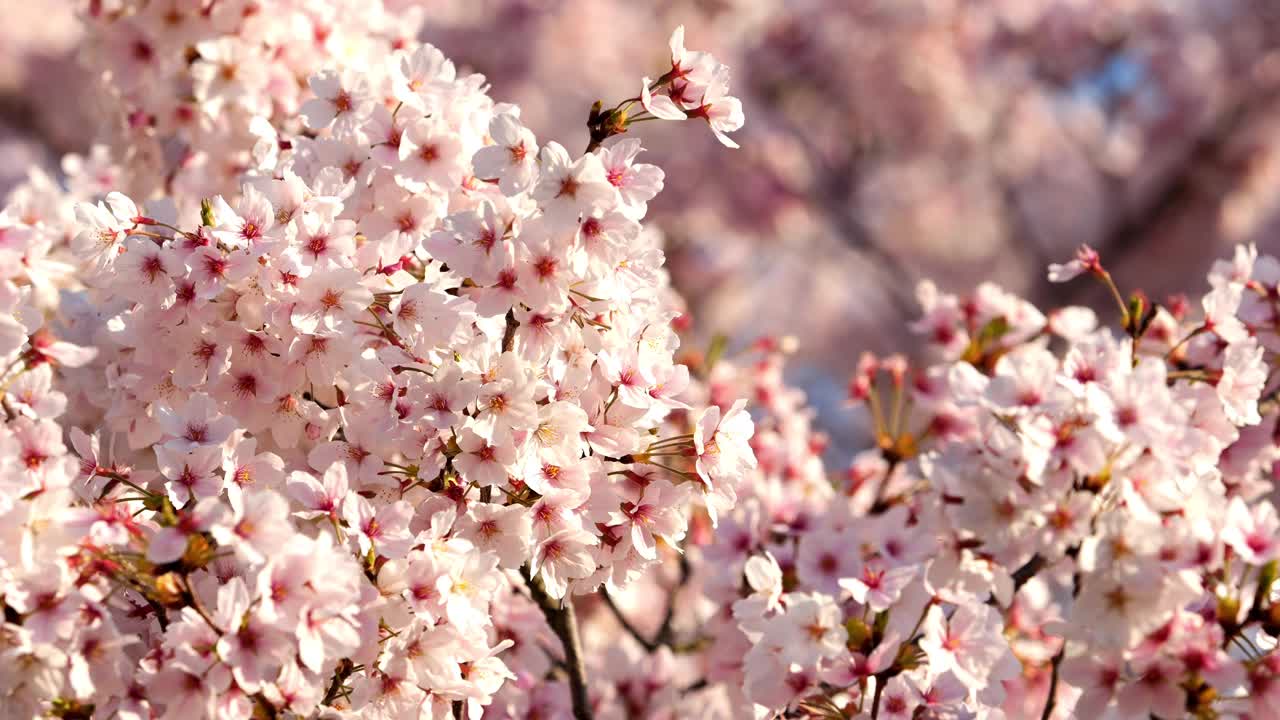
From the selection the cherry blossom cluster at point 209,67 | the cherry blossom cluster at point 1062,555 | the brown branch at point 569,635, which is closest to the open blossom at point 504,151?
the brown branch at point 569,635

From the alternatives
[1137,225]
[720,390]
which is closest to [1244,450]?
[720,390]

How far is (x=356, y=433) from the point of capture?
6.63 ft

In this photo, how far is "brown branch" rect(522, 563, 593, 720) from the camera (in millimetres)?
2357

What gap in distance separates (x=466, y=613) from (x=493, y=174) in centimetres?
72

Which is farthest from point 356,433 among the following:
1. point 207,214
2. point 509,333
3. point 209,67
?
point 209,67

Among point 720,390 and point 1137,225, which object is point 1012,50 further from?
point 720,390

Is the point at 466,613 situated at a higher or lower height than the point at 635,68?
lower

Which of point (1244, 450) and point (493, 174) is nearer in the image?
point (493, 174)

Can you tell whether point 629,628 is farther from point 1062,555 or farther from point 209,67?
point 209,67

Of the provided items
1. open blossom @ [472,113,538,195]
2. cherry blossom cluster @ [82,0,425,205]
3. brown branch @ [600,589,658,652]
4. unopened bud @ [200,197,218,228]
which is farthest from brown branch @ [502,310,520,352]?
cherry blossom cluster @ [82,0,425,205]

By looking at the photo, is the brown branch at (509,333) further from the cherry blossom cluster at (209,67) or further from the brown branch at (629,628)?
the cherry blossom cluster at (209,67)

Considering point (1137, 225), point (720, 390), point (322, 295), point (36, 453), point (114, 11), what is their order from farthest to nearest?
point (1137, 225), point (720, 390), point (114, 11), point (322, 295), point (36, 453)

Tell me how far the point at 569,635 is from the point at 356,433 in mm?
682

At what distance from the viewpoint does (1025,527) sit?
2014 mm
